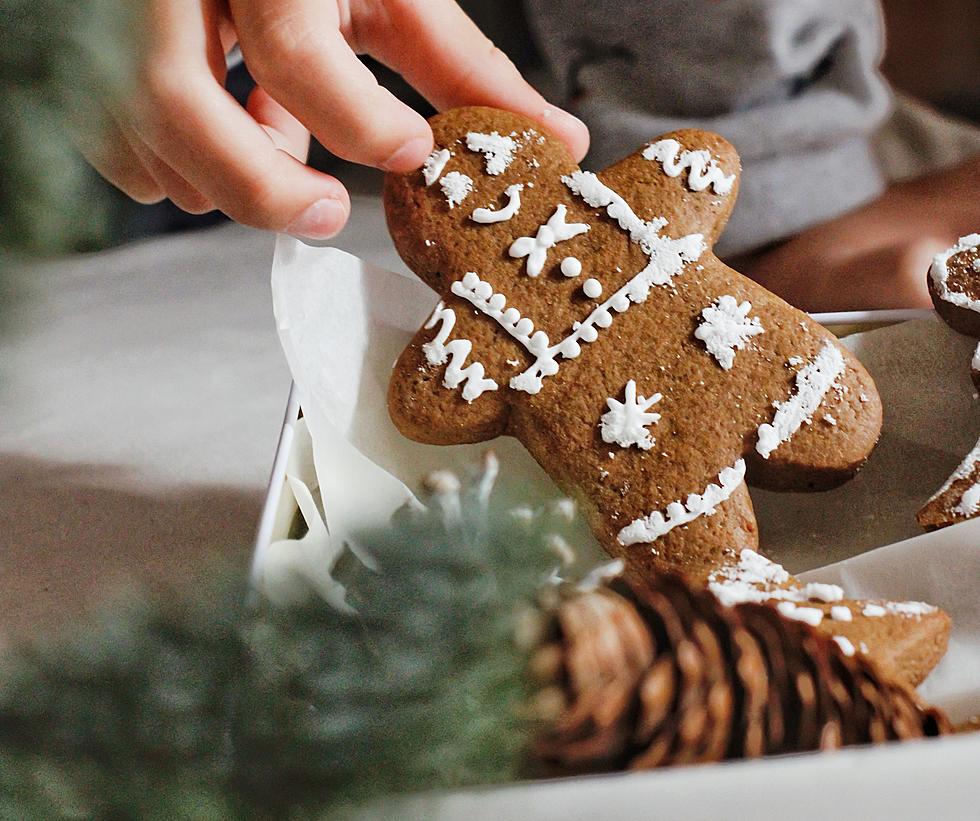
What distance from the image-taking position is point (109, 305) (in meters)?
0.90

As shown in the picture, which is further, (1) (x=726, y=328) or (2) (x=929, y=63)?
(2) (x=929, y=63)

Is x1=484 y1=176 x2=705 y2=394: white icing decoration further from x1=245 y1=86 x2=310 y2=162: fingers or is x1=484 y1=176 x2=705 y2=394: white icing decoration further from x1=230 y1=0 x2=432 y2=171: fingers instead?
x1=245 y1=86 x2=310 y2=162: fingers

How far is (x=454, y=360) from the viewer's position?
1.59ft

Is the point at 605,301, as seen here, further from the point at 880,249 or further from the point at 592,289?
the point at 880,249

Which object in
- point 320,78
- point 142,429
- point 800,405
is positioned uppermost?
point 320,78

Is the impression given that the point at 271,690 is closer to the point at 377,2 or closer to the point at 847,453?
the point at 847,453

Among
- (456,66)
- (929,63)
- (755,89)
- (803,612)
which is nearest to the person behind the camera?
(803,612)

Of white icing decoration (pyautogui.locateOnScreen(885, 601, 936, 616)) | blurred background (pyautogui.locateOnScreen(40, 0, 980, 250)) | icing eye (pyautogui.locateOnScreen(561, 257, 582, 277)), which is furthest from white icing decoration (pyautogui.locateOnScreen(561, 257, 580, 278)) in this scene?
blurred background (pyautogui.locateOnScreen(40, 0, 980, 250))

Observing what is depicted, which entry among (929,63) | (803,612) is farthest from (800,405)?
(929,63)

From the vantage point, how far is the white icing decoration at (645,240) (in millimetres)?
484

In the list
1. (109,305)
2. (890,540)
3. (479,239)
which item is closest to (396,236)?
(479,239)

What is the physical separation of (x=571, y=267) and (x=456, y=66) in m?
0.17

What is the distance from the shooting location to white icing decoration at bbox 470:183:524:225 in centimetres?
50

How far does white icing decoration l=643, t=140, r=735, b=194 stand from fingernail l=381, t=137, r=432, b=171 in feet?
0.39
